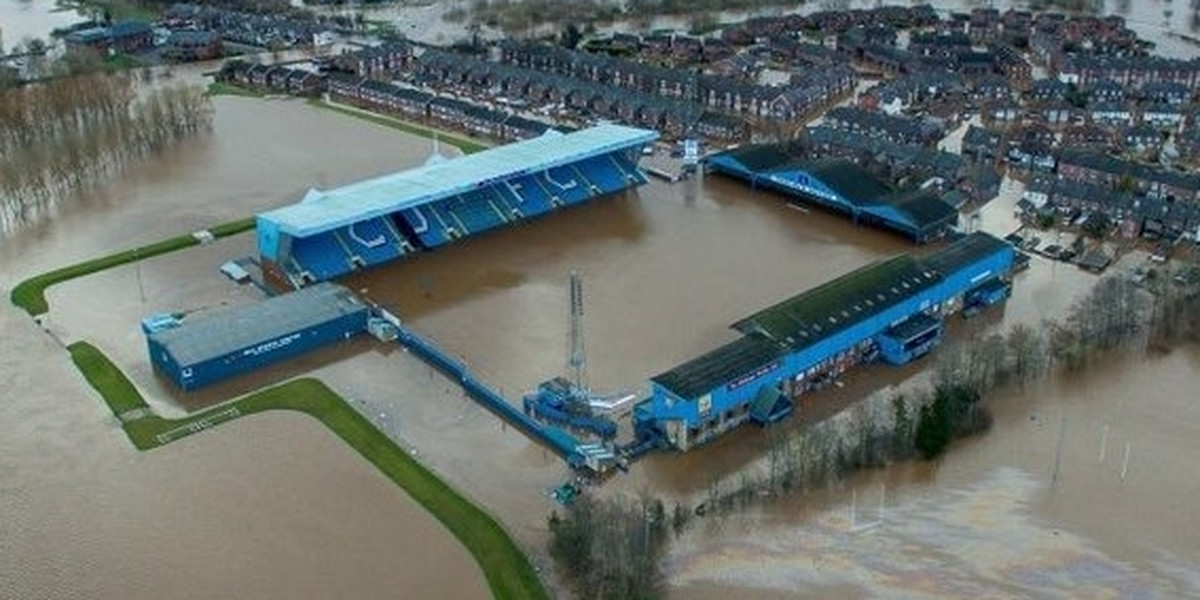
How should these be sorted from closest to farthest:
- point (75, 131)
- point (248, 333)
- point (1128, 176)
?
point (248, 333) < point (1128, 176) < point (75, 131)

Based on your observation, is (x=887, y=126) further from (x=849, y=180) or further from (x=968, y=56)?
(x=968, y=56)

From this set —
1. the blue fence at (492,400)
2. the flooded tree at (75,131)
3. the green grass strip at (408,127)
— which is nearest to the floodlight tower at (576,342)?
the blue fence at (492,400)

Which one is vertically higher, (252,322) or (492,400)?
(252,322)

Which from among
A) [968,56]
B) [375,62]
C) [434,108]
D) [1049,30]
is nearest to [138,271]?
[434,108]

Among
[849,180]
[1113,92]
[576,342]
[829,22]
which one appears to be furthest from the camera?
[829,22]

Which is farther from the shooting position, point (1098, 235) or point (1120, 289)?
point (1098, 235)

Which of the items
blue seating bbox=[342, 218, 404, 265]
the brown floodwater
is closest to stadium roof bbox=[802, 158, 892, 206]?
blue seating bbox=[342, 218, 404, 265]

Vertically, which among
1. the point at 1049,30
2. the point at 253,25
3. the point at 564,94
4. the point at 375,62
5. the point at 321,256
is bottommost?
the point at 321,256

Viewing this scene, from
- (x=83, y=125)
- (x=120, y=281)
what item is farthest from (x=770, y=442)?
(x=83, y=125)

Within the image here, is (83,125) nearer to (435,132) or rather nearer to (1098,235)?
(435,132)
